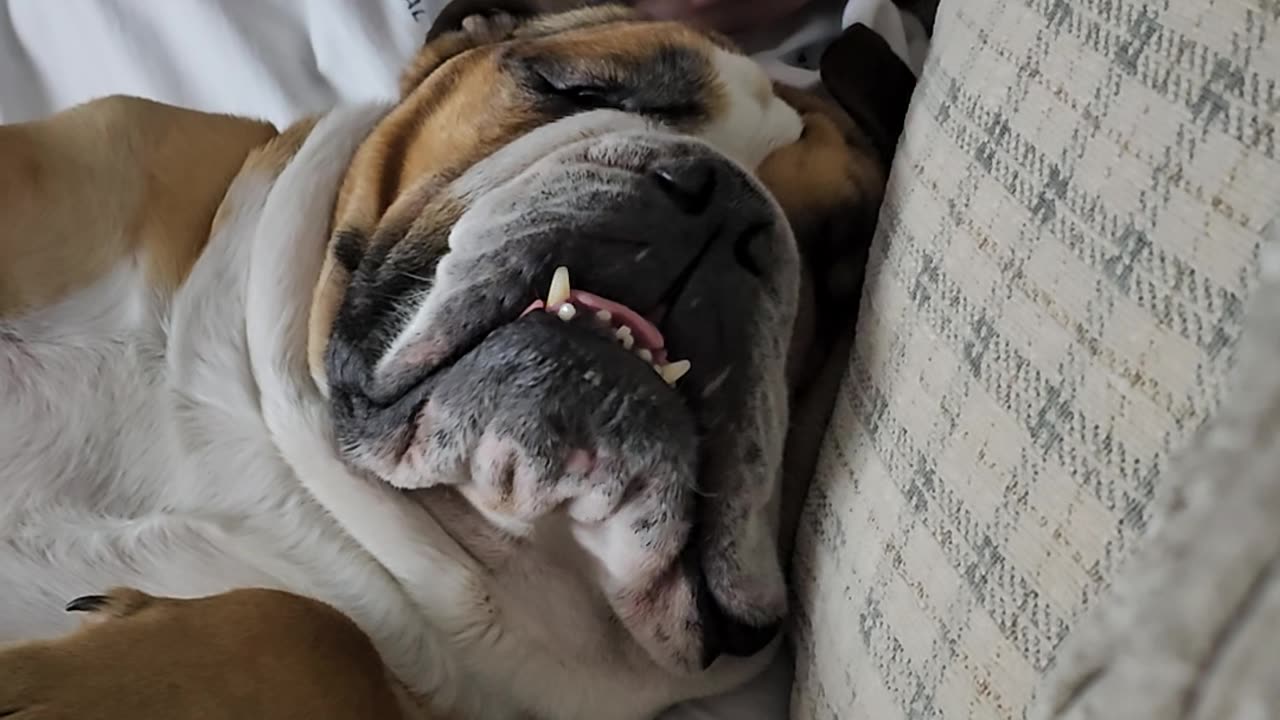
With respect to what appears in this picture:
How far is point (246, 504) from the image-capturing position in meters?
1.16

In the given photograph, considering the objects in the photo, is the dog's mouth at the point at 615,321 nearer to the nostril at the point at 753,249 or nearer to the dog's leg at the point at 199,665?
the nostril at the point at 753,249

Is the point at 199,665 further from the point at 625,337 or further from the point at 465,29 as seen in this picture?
the point at 465,29

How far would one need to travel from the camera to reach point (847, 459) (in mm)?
1027

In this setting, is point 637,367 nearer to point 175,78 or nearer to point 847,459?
point 847,459

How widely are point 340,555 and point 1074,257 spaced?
2.12ft

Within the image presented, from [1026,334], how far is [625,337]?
0.29 metres

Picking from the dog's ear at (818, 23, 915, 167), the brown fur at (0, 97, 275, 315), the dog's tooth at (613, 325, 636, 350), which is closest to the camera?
the dog's tooth at (613, 325, 636, 350)

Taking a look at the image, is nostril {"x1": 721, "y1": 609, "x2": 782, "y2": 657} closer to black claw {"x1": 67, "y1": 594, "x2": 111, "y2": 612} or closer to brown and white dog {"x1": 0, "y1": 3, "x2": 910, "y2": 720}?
brown and white dog {"x1": 0, "y1": 3, "x2": 910, "y2": 720}

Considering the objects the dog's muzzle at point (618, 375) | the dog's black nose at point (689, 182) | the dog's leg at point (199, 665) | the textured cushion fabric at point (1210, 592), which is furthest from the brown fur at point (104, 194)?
the textured cushion fabric at point (1210, 592)

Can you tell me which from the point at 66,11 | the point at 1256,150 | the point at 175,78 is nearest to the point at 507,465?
the point at 1256,150

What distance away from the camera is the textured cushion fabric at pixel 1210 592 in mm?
451

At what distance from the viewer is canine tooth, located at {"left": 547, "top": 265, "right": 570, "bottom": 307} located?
982mm

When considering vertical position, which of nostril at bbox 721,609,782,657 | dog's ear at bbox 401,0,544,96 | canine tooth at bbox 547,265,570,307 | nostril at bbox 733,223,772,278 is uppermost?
dog's ear at bbox 401,0,544,96

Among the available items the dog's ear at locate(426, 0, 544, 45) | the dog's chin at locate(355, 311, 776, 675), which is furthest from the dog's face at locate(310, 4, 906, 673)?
the dog's ear at locate(426, 0, 544, 45)
